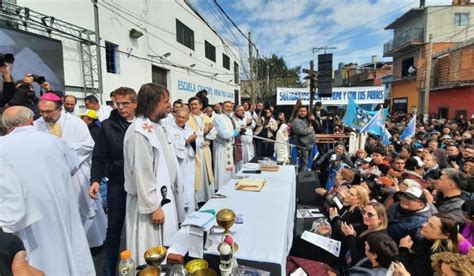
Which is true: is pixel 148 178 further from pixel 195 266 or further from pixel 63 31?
pixel 63 31

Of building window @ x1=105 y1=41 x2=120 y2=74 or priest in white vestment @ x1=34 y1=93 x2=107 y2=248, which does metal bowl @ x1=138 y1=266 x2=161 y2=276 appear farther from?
building window @ x1=105 y1=41 x2=120 y2=74

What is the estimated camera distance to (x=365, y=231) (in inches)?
108

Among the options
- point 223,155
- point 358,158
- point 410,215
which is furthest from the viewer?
point 358,158

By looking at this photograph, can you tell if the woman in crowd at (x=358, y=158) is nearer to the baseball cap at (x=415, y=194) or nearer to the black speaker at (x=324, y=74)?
the baseball cap at (x=415, y=194)

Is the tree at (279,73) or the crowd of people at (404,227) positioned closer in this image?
the crowd of people at (404,227)

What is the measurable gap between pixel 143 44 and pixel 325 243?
1173 centimetres

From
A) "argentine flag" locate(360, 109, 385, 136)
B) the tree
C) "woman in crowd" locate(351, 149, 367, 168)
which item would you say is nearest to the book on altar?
"woman in crowd" locate(351, 149, 367, 168)

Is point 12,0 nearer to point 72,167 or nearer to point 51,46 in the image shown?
point 51,46

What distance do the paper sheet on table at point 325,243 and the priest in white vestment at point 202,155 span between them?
2442 millimetres

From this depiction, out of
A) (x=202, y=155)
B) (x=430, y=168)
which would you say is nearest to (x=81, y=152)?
(x=202, y=155)

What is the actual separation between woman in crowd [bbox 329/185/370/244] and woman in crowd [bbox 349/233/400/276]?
24.8 inches

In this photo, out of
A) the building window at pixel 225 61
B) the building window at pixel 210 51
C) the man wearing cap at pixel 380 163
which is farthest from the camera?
the building window at pixel 225 61

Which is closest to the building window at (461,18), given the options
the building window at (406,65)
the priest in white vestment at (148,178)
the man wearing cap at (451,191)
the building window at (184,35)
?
the building window at (406,65)

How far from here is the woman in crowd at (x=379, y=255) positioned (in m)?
2.14
